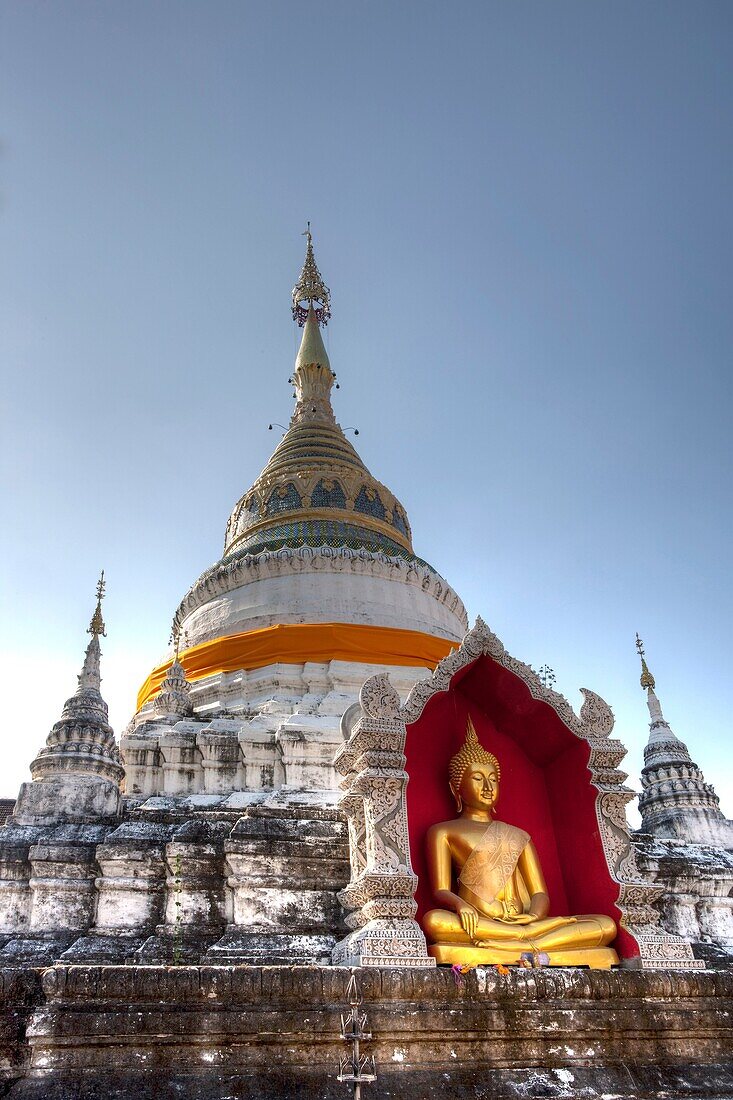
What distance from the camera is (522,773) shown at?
780 cm

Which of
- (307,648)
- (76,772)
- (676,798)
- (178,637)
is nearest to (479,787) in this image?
(76,772)

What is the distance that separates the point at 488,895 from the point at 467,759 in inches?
44.1

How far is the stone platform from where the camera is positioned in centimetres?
445

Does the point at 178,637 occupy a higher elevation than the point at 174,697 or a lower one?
higher

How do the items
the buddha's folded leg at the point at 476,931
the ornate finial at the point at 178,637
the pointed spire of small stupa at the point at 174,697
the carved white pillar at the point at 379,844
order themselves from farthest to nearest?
the ornate finial at the point at 178,637
the pointed spire of small stupa at the point at 174,697
the buddha's folded leg at the point at 476,931
the carved white pillar at the point at 379,844

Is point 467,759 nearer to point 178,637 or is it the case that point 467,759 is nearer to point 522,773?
point 522,773

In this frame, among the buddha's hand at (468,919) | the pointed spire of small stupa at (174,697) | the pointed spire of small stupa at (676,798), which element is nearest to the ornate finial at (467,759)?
the buddha's hand at (468,919)

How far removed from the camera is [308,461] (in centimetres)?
2152

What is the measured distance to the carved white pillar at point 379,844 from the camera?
217 inches

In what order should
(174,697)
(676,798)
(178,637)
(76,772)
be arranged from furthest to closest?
1. (178,637)
2. (174,697)
3. (676,798)
4. (76,772)

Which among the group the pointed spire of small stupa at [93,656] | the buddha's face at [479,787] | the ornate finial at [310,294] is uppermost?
the ornate finial at [310,294]

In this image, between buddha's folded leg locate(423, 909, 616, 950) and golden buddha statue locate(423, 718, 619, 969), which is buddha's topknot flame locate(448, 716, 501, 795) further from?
buddha's folded leg locate(423, 909, 616, 950)

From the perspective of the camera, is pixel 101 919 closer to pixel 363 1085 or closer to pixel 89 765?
pixel 89 765

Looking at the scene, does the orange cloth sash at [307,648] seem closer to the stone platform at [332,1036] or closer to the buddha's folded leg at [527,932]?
the buddha's folded leg at [527,932]
